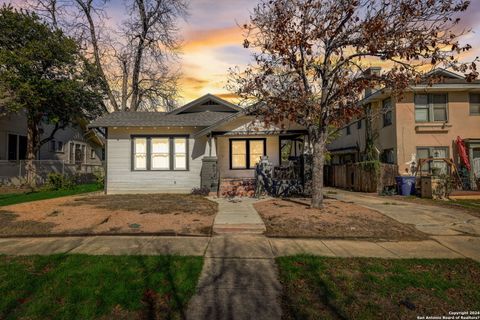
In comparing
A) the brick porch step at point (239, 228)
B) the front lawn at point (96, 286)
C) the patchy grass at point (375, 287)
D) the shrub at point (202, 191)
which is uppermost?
the shrub at point (202, 191)

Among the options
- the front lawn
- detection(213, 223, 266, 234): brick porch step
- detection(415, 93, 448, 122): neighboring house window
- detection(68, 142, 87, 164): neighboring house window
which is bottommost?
the front lawn

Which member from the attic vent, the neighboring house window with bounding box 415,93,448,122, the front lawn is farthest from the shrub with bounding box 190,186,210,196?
the neighboring house window with bounding box 415,93,448,122

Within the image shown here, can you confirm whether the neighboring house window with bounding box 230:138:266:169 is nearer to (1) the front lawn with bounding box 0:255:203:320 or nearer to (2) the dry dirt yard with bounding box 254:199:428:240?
(2) the dry dirt yard with bounding box 254:199:428:240

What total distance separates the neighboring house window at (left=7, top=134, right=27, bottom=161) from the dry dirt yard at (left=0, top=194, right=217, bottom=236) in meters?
12.5

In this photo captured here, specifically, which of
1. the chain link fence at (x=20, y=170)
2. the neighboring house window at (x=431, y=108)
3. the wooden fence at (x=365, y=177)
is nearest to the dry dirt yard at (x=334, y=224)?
the wooden fence at (x=365, y=177)

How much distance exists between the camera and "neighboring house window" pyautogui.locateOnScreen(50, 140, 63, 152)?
84.5 feet

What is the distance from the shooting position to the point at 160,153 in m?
16.3

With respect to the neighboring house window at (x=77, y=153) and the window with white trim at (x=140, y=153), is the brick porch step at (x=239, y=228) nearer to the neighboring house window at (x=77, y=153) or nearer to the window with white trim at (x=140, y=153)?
the window with white trim at (x=140, y=153)

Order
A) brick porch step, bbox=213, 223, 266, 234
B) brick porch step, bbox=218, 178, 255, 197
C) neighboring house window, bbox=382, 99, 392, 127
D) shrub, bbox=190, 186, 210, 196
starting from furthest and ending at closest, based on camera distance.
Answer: neighboring house window, bbox=382, 99, 392, 127 → shrub, bbox=190, 186, 210, 196 → brick porch step, bbox=218, 178, 255, 197 → brick porch step, bbox=213, 223, 266, 234

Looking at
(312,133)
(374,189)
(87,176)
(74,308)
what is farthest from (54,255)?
(87,176)

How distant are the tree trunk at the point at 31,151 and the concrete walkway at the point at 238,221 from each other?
15812mm

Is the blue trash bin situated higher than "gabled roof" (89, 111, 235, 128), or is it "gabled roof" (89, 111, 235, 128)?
"gabled roof" (89, 111, 235, 128)

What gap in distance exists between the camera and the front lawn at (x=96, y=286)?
12.3ft

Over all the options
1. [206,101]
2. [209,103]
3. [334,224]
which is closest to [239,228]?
[334,224]
